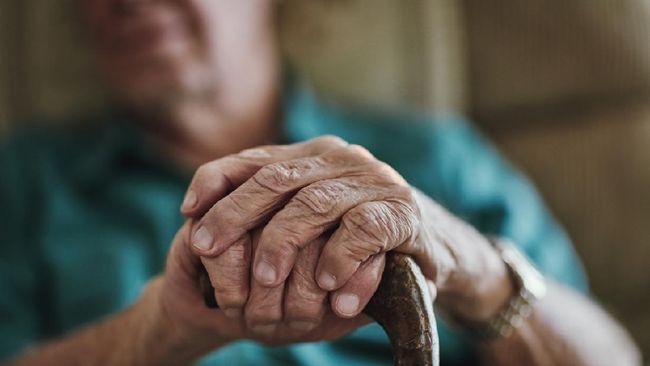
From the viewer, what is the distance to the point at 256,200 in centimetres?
62

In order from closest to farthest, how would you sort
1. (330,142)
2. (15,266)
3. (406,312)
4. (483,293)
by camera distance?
(406,312) → (330,142) → (483,293) → (15,266)

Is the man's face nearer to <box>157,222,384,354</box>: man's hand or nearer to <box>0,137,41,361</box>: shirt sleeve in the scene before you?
<box>0,137,41,361</box>: shirt sleeve

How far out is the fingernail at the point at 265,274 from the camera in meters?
0.60

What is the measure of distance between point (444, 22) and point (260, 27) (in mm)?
296

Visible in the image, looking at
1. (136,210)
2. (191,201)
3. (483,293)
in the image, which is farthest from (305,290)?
(136,210)

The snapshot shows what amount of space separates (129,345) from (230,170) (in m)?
0.27

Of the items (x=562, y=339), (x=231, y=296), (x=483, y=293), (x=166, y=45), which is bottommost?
(x=562, y=339)

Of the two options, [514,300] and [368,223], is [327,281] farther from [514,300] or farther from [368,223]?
[514,300]

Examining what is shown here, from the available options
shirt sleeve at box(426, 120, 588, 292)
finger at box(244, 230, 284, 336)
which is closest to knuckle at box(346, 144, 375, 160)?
finger at box(244, 230, 284, 336)

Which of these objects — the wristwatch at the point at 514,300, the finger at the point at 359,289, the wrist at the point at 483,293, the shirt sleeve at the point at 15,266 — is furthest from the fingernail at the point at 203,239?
the shirt sleeve at the point at 15,266

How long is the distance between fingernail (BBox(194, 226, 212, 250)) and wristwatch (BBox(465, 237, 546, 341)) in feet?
1.18

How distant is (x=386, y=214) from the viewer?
2.00 feet

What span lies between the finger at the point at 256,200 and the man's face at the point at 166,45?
514 millimetres

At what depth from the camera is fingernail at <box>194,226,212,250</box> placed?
1.98 feet
